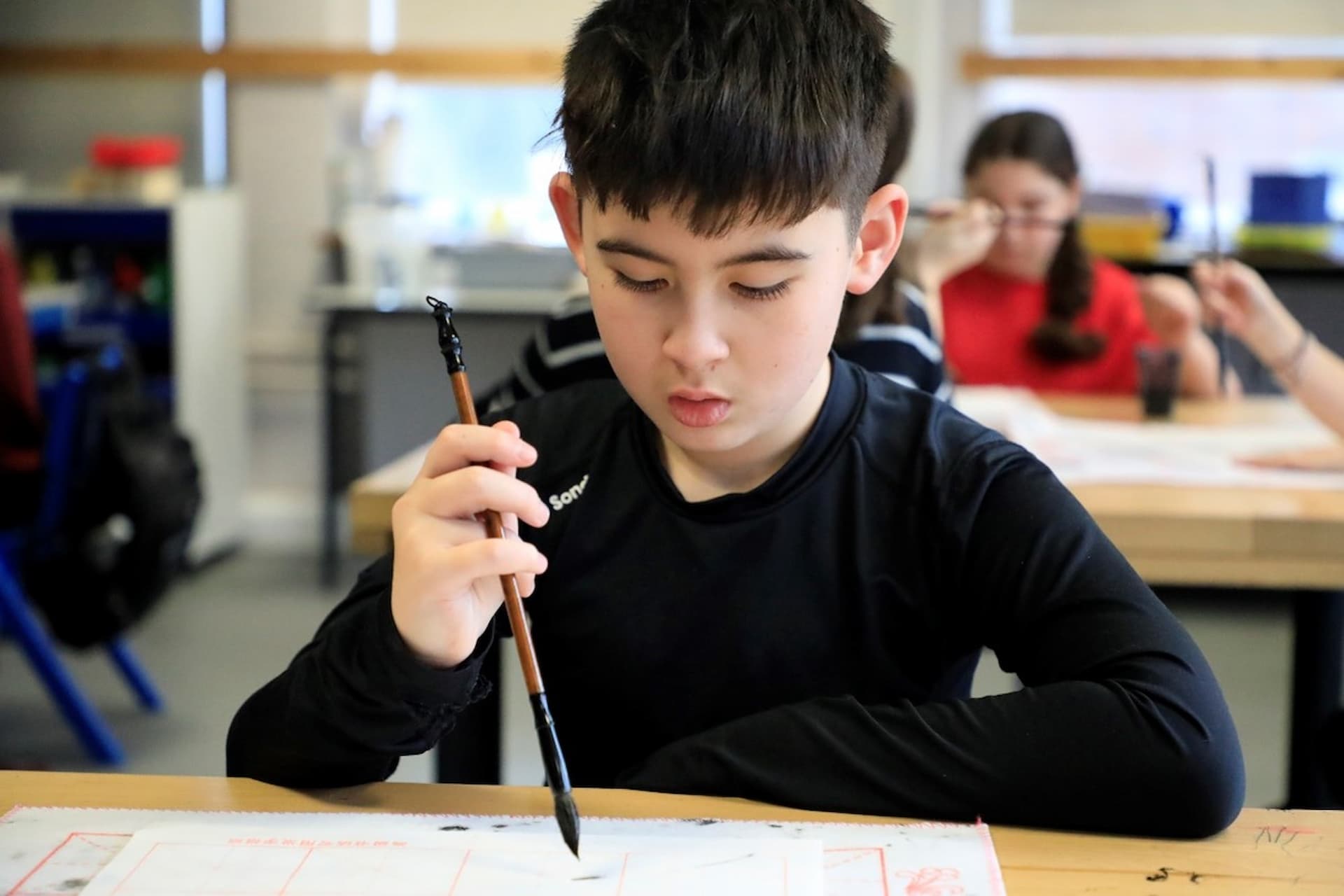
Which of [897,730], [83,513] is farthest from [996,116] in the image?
[897,730]

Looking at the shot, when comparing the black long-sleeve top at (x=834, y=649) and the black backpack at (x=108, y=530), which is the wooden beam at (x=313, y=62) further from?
the black long-sleeve top at (x=834, y=649)

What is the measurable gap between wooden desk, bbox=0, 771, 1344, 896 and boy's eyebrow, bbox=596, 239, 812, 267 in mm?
281

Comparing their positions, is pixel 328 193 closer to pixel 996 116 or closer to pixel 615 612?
pixel 996 116

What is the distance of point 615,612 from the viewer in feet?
3.20

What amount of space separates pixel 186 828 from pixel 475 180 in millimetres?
3720

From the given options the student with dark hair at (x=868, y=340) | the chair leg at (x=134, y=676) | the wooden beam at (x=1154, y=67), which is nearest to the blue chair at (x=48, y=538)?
the chair leg at (x=134, y=676)

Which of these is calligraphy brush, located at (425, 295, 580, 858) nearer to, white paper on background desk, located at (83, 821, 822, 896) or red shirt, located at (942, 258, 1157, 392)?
white paper on background desk, located at (83, 821, 822, 896)

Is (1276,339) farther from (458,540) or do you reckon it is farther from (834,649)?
(458,540)

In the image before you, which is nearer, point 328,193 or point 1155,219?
point 1155,219

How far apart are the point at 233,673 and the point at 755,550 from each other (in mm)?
2401

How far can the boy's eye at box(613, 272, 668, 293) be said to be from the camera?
2.75 ft

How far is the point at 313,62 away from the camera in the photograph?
4180 mm

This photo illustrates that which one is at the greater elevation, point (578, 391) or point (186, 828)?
point (578, 391)

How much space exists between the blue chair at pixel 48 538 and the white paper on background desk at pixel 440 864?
1945 millimetres
